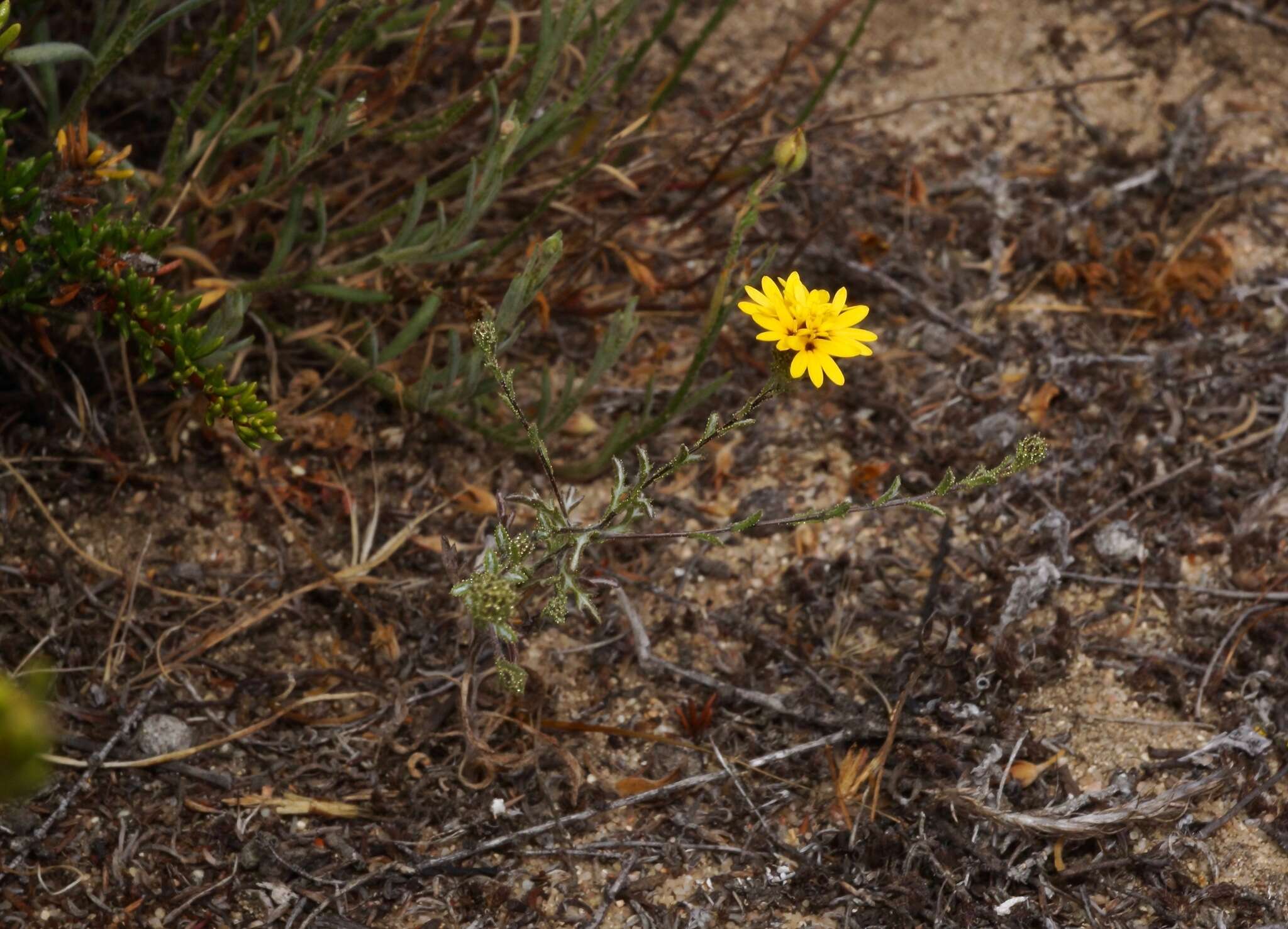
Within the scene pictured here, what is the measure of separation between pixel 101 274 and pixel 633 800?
1.45 meters

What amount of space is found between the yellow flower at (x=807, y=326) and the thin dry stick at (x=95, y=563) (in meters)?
1.35

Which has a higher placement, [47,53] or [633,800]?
[47,53]

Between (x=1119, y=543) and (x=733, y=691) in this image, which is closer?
(x=733, y=691)

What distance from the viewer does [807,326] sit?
6.21 feet

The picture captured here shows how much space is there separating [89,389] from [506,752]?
1302 mm

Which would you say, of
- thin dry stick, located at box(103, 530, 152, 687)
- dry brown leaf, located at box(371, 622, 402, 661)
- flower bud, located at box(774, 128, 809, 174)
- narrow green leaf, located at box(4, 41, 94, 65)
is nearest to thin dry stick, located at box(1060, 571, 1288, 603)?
flower bud, located at box(774, 128, 809, 174)

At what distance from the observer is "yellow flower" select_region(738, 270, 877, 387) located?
6.13 feet

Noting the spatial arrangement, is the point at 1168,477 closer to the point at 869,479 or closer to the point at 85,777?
the point at 869,479

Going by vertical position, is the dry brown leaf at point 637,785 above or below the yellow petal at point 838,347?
below

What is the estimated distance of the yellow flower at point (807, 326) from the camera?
1.87 m

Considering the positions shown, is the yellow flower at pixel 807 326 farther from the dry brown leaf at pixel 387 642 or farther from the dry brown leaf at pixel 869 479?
the dry brown leaf at pixel 387 642

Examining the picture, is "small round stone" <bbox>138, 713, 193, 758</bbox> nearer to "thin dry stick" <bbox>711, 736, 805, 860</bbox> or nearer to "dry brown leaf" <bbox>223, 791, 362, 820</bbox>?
"dry brown leaf" <bbox>223, 791, 362, 820</bbox>

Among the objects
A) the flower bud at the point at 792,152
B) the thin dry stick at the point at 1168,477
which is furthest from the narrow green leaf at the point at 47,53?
the thin dry stick at the point at 1168,477

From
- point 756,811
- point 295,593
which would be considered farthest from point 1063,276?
point 295,593
